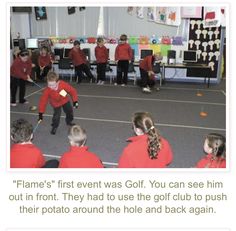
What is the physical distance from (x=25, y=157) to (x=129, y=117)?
3.69 metres

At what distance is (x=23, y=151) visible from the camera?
3.03 m

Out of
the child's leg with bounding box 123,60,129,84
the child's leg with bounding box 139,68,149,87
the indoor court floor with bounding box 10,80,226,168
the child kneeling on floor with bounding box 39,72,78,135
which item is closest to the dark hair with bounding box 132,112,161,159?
the indoor court floor with bounding box 10,80,226,168

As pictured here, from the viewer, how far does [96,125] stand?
5.98 m

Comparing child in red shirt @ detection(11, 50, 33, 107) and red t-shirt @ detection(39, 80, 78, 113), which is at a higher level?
child in red shirt @ detection(11, 50, 33, 107)

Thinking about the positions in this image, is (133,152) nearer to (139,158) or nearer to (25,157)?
(139,158)

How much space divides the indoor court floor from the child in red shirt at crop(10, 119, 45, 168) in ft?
4.43

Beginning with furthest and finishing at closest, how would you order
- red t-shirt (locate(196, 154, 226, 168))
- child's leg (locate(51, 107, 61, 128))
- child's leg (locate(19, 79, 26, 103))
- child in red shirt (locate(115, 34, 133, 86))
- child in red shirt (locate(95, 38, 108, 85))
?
child in red shirt (locate(95, 38, 108, 85)), child in red shirt (locate(115, 34, 133, 86)), child's leg (locate(19, 79, 26, 103)), child's leg (locate(51, 107, 61, 128)), red t-shirt (locate(196, 154, 226, 168))

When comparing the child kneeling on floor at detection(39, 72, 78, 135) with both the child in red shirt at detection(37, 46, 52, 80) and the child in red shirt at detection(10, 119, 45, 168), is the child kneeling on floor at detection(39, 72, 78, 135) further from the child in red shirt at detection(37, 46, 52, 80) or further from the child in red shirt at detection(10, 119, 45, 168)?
the child in red shirt at detection(37, 46, 52, 80)

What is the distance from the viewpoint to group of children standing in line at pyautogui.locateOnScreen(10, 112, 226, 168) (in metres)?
2.76

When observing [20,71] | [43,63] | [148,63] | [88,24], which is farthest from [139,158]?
[88,24]

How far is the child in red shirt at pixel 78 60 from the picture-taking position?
400 inches

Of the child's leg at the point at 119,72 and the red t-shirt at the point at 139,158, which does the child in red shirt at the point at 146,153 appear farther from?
the child's leg at the point at 119,72
